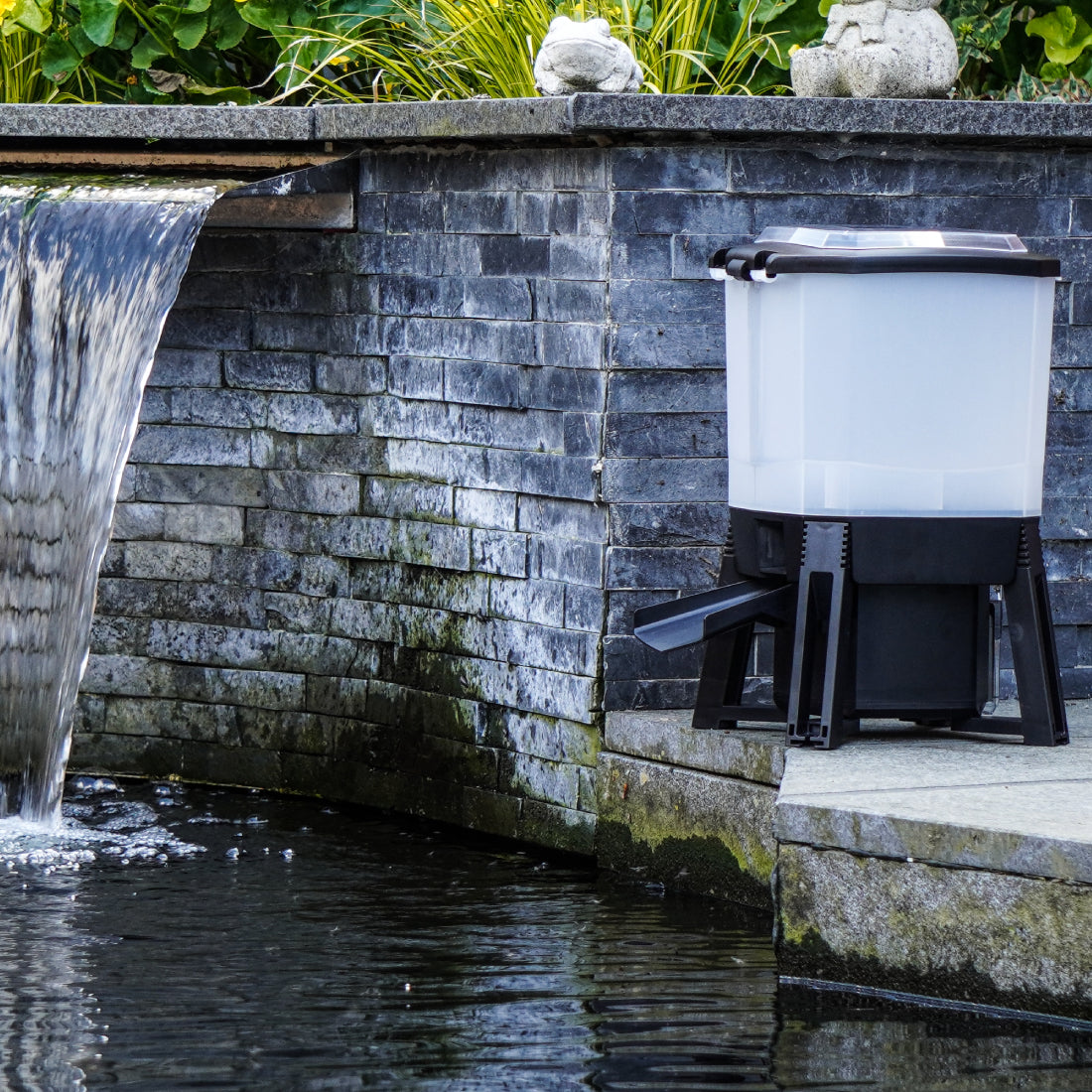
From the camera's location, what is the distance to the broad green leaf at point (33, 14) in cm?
702

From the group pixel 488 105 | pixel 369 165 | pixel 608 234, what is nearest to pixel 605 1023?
pixel 608 234

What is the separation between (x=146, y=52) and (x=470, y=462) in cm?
246

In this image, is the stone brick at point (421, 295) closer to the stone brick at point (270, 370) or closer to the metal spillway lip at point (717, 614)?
the stone brick at point (270, 370)

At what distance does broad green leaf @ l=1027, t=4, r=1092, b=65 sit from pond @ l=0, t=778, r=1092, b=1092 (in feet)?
10.1

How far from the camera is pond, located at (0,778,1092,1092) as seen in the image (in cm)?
350

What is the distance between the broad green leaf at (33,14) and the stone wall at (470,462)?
1.38 meters

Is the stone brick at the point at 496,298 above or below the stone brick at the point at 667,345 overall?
above

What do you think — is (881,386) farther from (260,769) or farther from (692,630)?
(260,769)

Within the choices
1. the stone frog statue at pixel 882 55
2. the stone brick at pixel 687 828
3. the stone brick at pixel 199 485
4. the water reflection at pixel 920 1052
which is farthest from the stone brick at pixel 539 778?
the stone frog statue at pixel 882 55

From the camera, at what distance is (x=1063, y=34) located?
258 inches

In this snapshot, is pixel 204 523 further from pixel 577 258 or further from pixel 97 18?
pixel 97 18

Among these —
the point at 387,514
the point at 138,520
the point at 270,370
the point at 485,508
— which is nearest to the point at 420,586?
the point at 387,514

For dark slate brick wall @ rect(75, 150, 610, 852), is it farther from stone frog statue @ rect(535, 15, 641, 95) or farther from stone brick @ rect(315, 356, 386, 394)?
stone frog statue @ rect(535, 15, 641, 95)

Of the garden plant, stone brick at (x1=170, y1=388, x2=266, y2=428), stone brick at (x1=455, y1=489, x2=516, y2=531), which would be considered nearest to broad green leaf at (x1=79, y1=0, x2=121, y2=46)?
the garden plant
